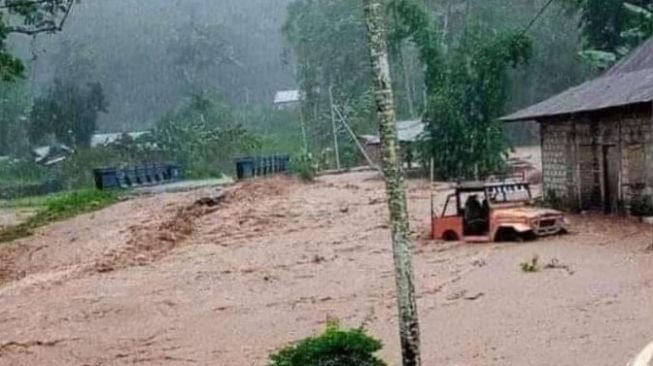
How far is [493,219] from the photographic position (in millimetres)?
25234

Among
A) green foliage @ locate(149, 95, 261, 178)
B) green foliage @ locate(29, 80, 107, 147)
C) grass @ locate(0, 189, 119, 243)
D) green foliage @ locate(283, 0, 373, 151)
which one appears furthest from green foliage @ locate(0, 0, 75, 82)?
green foliage @ locate(29, 80, 107, 147)

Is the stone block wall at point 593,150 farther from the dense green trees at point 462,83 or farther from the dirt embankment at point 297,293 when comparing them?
the dense green trees at point 462,83

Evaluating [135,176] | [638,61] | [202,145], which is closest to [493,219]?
[638,61]

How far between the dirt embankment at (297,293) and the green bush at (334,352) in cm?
330

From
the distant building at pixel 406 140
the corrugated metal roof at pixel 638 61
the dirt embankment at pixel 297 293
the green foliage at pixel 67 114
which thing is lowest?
the dirt embankment at pixel 297 293

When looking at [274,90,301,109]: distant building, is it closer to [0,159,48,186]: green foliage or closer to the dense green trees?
[0,159,48,186]: green foliage

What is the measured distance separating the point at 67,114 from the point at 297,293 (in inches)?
2169

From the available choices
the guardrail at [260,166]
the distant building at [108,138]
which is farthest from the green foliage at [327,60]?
the distant building at [108,138]

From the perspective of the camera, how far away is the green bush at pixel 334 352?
9.97 meters

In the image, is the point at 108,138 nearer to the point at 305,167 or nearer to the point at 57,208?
the point at 305,167

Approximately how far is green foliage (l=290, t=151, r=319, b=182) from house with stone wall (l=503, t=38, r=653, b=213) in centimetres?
2330

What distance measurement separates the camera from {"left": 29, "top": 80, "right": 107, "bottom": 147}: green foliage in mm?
72125

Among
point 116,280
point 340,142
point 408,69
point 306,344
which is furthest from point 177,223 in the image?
point 408,69

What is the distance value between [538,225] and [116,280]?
31.1ft
